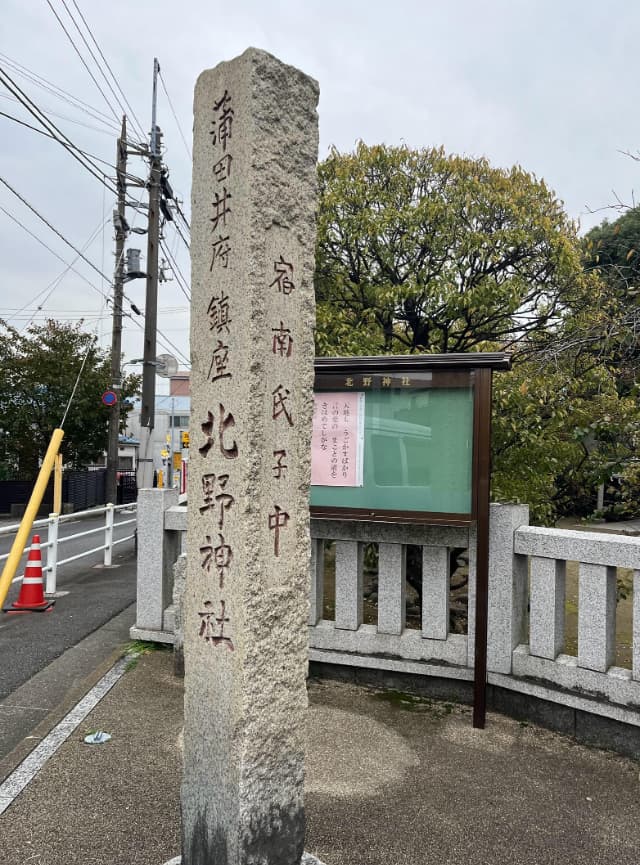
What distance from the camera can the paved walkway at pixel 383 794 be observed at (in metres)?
3.06

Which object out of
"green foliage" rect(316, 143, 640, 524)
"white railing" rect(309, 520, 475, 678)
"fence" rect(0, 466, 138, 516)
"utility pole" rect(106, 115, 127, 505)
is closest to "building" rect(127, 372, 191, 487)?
"fence" rect(0, 466, 138, 516)

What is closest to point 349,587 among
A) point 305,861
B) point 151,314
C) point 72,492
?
point 305,861

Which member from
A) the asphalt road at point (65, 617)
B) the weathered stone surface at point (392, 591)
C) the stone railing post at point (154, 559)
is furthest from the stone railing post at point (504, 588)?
the asphalt road at point (65, 617)

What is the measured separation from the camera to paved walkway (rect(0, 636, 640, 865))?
10.0ft

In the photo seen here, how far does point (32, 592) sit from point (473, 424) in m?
5.95

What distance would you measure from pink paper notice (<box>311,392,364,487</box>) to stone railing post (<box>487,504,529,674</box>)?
1.06 metres

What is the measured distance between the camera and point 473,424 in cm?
465

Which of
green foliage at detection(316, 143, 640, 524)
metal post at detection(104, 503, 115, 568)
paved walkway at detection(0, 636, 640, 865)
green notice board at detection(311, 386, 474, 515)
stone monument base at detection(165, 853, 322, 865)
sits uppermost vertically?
green foliage at detection(316, 143, 640, 524)

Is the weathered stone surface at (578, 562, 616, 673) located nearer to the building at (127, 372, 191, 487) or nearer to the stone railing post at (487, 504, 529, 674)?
the stone railing post at (487, 504, 529, 674)

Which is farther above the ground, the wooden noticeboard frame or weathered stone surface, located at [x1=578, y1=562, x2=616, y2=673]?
the wooden noticeboard frame

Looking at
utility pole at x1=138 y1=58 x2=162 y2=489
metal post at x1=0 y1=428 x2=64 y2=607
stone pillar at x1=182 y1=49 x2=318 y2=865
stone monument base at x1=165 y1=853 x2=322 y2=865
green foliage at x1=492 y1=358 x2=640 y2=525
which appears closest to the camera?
stone pillar at x1=182 y1=49 x2=318 y2=865

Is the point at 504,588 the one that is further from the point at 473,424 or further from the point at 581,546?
the point at 473,424

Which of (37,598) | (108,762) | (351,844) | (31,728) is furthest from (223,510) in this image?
(37,598)

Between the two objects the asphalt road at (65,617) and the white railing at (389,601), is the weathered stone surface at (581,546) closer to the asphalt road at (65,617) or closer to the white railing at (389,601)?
the white railing at (389,601)
